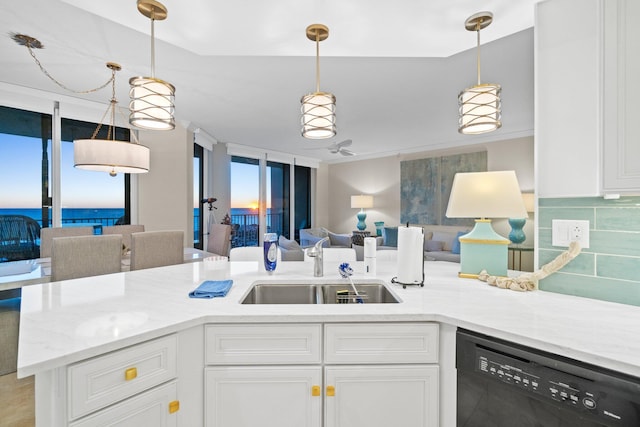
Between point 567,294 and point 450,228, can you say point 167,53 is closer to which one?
point 567,294

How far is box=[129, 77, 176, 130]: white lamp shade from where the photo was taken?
5.24ft

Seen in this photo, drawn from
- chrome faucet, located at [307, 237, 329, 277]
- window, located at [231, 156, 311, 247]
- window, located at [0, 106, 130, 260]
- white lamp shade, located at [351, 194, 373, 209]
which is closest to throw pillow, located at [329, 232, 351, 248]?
white lamp shade, located at [351, 194, 373, 209]

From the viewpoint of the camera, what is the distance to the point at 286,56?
8.07ft

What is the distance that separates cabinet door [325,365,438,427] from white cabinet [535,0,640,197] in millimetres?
991

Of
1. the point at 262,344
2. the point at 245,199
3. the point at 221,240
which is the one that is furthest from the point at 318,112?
the point at 245,199

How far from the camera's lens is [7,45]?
7.98 feet

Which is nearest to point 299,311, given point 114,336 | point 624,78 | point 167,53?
point 114,336

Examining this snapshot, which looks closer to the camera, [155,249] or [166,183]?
[155,249]

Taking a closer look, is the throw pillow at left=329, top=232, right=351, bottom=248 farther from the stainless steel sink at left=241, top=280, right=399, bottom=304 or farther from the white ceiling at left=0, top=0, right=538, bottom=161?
the stainless steel sink at left=241, top=280, right=399, bottom=304

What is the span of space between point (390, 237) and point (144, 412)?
537 centimetres

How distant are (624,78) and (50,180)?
4918 millimetres

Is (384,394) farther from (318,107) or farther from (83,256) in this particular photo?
(83,256)

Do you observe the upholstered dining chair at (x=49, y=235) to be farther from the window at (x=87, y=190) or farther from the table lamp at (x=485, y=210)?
the table lamp at (x=485, y=210)

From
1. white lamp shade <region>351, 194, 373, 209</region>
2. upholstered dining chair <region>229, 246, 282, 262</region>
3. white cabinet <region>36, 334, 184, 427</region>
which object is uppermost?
white lamp shade <region>351, 194, 373, 209</region>
